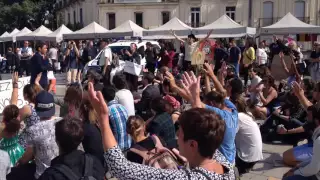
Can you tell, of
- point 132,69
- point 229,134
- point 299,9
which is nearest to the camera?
point 229,134

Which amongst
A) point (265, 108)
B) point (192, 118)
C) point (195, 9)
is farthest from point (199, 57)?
point (195, 9)

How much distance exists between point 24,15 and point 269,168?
50.6 m

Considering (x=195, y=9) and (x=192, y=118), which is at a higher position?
(x=195, y=9)

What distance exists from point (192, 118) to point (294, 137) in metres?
5.45

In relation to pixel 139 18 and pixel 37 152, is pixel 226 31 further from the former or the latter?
pixel 139 18

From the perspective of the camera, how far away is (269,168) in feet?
21.6

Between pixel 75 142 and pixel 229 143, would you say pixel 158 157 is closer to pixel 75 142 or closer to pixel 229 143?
pixel 75 142

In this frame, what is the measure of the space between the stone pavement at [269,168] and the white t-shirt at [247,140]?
416 mm

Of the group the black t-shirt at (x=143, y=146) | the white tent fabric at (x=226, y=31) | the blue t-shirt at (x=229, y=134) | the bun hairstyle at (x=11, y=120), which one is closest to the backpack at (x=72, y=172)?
the black t-shirt at (x=143, y=146)

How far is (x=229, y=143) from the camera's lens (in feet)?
15.0

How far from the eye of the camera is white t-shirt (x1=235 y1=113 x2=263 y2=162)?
567 cm

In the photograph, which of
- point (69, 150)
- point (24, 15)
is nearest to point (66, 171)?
point (69, 150)

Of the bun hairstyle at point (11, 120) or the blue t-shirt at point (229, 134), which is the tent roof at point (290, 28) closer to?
the blue t-shirt at point (229, 134)

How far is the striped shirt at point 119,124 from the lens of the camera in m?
5.22
